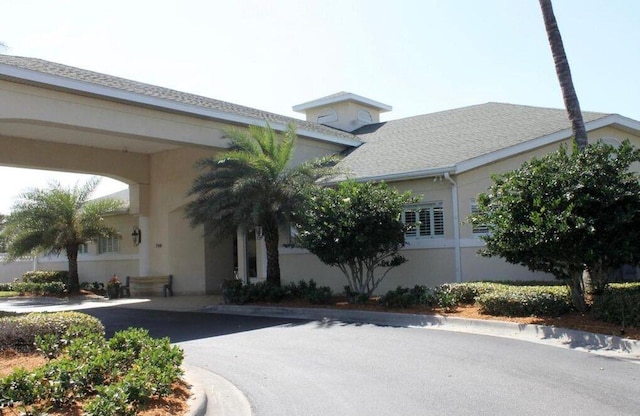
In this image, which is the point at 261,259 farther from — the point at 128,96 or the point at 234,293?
the point at 128,96

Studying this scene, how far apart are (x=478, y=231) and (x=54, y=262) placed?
23.2 meters

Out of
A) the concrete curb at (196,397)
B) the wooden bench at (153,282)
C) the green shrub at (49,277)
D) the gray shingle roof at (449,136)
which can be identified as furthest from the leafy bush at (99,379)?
the green shrub at (49,277)

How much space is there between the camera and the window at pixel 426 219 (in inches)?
661

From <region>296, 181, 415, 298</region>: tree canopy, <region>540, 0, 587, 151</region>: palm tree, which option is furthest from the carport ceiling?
<region>540, 0, 587, 151</region>: palm tree

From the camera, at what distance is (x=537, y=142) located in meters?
17.6

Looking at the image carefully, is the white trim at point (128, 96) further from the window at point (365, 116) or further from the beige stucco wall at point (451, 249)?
the window at point (365, 116)

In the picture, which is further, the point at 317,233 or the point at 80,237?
the point at 80,237

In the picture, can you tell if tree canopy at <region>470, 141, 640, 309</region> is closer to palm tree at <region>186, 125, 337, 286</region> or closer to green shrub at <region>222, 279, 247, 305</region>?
palm tree at <region>186, 125, 337, 286</region>

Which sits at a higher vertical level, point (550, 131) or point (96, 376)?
point (550, 131)

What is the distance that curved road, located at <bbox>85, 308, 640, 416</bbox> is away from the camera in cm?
656

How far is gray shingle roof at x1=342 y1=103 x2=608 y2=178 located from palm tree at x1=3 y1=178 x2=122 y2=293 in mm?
11301

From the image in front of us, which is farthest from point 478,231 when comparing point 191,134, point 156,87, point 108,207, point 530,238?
point 108,207

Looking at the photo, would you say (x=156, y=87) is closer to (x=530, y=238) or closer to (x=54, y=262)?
(x=530, y=238)

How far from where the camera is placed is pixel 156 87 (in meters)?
18.7
